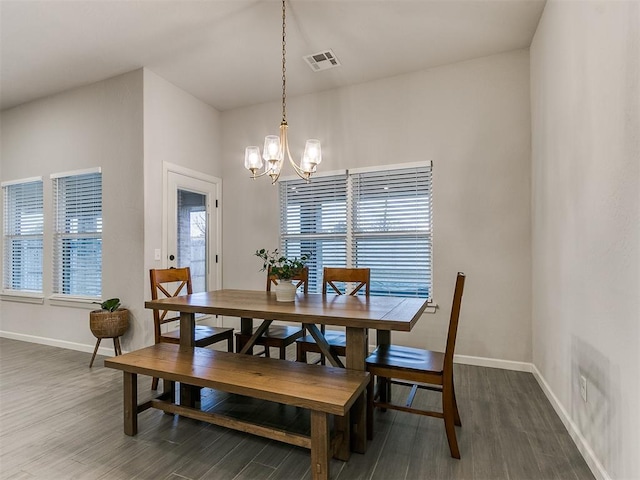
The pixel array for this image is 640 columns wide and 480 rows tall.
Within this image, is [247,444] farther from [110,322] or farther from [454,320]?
[110,322]

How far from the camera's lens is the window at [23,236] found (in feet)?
14.9

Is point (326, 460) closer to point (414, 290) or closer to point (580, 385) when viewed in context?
point (580, 385)

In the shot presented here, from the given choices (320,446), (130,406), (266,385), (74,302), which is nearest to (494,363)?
(320,446)

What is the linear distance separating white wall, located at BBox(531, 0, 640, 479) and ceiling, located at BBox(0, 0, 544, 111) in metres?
0.63

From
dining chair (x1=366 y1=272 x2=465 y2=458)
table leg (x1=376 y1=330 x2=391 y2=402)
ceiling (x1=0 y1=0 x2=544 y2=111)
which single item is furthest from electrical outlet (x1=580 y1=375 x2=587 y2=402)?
ceiling (x1=0 y1=0 x2=544 y2=111)

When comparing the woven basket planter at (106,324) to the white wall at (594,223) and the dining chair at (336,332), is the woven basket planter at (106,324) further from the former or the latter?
the white wall at (594,223)

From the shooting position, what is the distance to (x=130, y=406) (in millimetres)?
2170

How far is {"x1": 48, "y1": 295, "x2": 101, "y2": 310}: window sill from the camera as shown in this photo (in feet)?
13.1

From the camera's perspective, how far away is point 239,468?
6.03 ft

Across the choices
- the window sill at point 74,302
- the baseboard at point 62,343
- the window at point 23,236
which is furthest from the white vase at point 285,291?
the window at point 23,236

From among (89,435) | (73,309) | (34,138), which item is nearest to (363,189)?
(89,435)

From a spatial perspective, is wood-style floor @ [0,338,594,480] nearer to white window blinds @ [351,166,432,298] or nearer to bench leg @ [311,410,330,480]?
bench leg @ [311,410,330,480]

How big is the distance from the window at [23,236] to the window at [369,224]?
3.27 m

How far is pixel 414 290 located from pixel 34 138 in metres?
5.22
